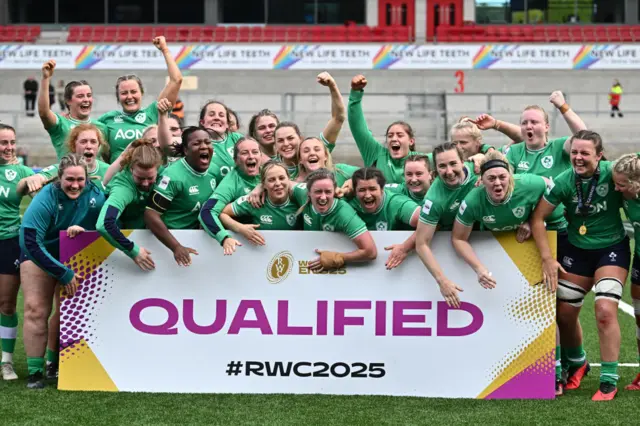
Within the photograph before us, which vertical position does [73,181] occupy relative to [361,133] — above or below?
below

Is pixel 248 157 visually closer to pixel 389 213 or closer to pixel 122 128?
pixel 389 213

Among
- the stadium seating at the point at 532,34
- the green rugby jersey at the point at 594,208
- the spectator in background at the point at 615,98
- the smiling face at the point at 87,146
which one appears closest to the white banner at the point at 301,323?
the green rugby jersey at the point at 594,208

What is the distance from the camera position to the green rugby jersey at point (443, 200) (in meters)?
5.60

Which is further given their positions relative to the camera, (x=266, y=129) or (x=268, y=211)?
(x=266, y=129)

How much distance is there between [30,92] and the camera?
28375 mm

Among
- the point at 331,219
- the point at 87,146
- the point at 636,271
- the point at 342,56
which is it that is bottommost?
the point at 636,271

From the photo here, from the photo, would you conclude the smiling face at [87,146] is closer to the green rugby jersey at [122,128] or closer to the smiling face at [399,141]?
the green rugby jersey at [122,128]

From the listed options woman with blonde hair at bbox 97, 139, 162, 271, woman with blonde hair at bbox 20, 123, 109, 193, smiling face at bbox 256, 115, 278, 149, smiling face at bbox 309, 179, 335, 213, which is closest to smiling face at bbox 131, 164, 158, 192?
woman with blonde hair at bbox 97, 139, 162, 271

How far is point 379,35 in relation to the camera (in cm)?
3038

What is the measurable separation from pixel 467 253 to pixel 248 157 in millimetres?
1533

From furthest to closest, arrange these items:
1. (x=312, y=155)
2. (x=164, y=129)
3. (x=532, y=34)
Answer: (x=532, y=34) → (x=164, y=129) → (x=312, y=155)

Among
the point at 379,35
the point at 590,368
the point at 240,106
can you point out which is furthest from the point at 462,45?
the point at 590,368

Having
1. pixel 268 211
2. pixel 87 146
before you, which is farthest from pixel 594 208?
pixel 87 146

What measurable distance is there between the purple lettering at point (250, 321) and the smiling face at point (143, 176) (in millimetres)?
943
